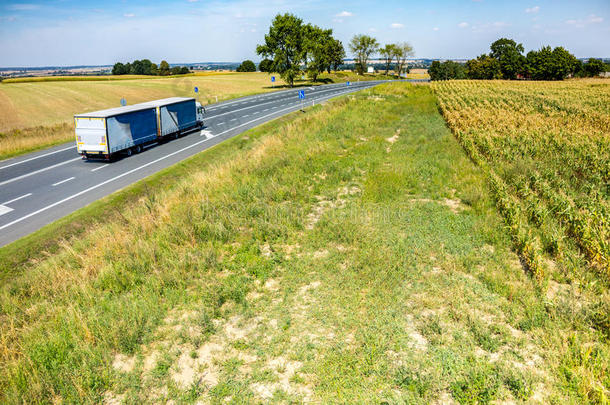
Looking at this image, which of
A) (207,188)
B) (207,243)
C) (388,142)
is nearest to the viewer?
(207,243)

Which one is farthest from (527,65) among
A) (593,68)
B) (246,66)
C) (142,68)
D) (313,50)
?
(142,68)

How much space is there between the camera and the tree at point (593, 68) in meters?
103

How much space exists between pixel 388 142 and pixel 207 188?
496 inches

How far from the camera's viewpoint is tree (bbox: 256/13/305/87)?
63.5 meters

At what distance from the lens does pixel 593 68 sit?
10294 cm

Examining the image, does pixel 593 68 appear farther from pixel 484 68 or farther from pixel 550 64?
pixel 484 68

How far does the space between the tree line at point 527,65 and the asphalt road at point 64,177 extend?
10530cm

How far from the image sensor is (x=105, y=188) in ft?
53.8

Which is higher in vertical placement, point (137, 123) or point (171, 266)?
point (137, 123)

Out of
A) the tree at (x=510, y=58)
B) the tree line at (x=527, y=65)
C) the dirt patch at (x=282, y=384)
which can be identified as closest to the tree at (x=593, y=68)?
the tree line at (x=527, y=65)

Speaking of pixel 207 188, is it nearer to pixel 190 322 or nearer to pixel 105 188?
pixel 105 188

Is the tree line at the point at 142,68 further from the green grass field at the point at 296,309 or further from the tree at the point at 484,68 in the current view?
the green grass field at the point at 296,309

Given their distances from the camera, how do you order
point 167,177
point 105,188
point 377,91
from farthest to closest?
point 377,91 → point 167,177 → point 105,188

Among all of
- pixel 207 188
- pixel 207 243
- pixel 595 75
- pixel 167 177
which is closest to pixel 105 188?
pixel 167 177
